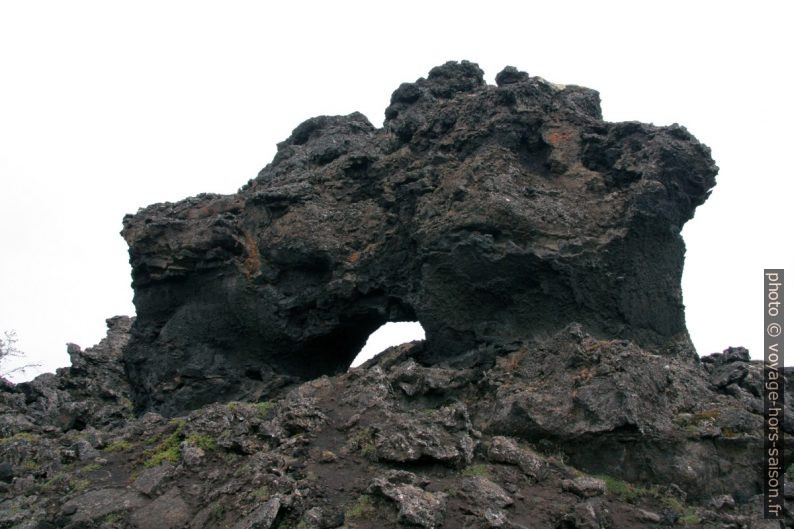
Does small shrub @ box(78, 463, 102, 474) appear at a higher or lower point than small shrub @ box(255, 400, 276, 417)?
lower

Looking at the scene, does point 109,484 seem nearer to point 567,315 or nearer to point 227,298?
point 227,298

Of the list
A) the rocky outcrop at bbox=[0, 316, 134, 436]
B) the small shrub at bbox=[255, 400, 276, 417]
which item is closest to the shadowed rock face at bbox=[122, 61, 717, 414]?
the rocky outcrop at bbox=[0, 316, 134, 436]

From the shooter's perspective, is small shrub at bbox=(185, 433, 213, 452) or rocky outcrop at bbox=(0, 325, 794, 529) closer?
rocky outcrop at bbox=(0, 325, 794, 529)

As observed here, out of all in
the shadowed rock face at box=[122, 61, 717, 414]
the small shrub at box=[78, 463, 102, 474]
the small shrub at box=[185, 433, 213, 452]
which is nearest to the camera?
the small shrub at box=[78, 463, 102, 474]

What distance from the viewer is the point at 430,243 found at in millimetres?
19875

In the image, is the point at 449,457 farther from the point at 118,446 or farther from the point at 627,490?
the point at 118,446

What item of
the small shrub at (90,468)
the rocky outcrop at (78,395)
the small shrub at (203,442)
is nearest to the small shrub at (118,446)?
the small shrub at (90,468)

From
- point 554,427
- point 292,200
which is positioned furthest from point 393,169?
point 554,427

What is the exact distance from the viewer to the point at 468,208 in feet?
64.3

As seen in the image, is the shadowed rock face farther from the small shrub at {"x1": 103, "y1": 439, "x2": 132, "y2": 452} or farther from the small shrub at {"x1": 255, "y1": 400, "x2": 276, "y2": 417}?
the small shrub at {"x1": 103, "y1": 439, "x2": 132, "y2": 452}

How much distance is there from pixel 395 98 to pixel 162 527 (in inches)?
671

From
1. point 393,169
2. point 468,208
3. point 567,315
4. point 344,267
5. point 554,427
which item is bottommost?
point 554,427

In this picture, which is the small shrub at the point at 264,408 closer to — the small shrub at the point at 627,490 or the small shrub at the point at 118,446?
the small shrub at the point at 118,446

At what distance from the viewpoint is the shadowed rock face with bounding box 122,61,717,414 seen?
1920 centimetres
